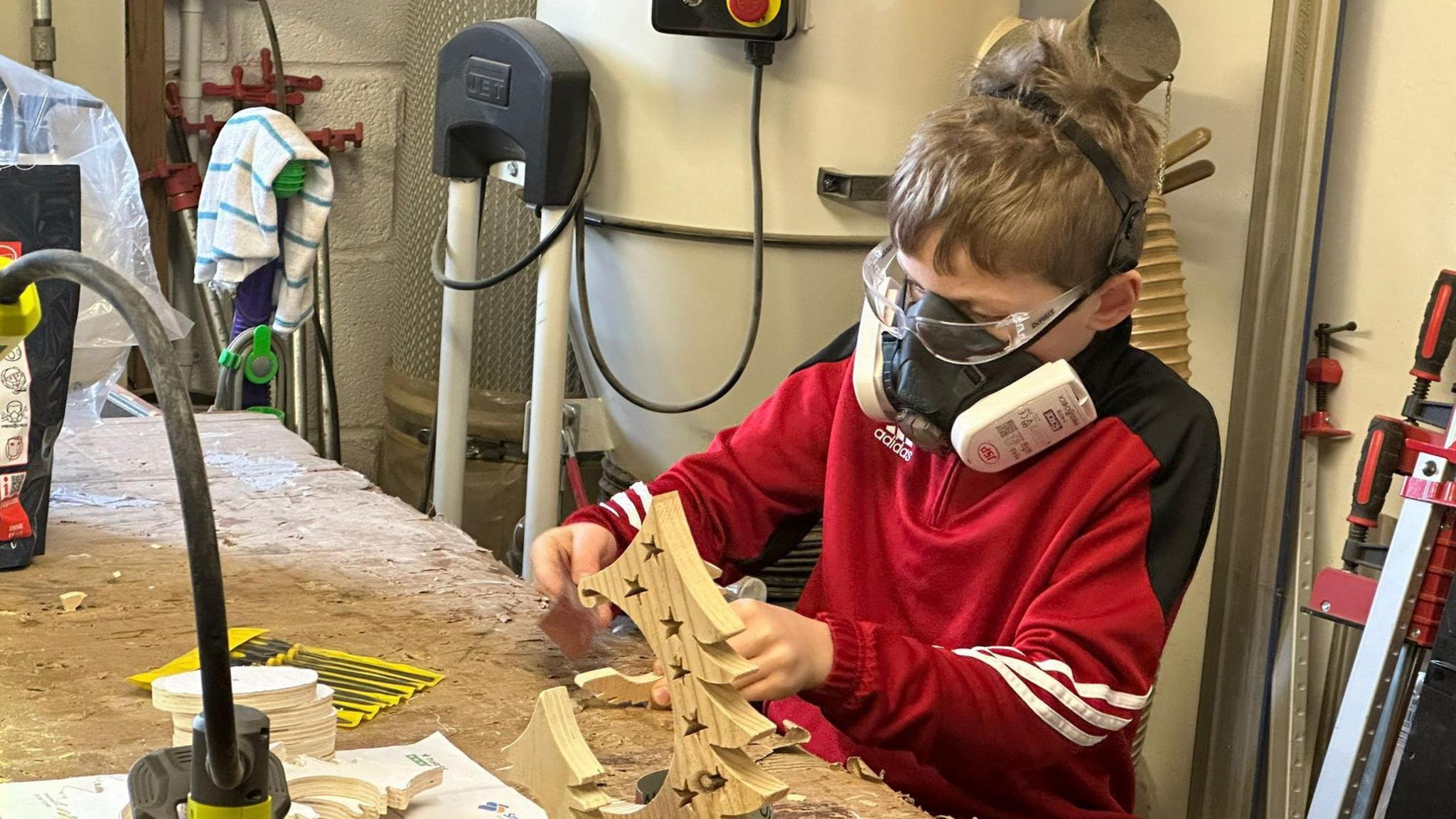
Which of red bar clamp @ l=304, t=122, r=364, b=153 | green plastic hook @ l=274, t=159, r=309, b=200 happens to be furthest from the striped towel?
red bar clamp @ l=304, t=122, r=364, b=153

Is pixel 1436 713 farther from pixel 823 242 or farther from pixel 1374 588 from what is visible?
pixel 823 242

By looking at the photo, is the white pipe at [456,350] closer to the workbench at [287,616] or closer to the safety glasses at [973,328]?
the workbench at [287,616]

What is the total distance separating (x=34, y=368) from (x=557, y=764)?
2.19 feet

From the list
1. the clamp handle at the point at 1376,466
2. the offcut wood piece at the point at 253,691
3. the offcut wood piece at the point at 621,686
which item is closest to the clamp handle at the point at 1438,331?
the clamp handle at the point at 1376,466

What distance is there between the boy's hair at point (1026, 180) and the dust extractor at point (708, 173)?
1.77 ft

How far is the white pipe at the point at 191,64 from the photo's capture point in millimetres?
2203

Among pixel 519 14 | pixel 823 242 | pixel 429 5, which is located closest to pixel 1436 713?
pixel 823 242

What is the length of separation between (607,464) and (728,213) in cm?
40

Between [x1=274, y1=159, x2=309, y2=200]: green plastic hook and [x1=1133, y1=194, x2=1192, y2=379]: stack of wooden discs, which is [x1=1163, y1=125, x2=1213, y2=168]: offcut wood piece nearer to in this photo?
[x1=1133, y1=194, x2=1192, y2=379]: stack of wooden discs

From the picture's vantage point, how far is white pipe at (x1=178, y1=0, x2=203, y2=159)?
2.20m

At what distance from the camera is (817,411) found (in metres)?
1.23

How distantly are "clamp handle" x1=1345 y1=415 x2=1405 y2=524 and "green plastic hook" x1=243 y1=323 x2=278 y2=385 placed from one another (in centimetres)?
131

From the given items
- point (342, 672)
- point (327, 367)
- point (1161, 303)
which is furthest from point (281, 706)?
point (327, 367)

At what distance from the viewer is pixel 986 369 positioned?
1.02m
